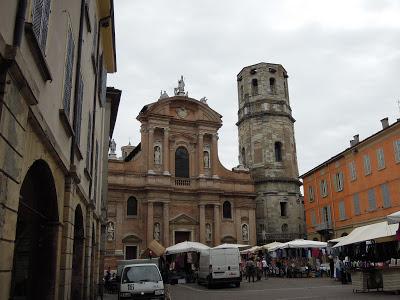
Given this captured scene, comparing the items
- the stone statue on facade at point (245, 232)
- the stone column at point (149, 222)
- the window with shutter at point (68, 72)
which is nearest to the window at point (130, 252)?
the stone column at point (149, 222)

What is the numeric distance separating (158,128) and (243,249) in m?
12.3

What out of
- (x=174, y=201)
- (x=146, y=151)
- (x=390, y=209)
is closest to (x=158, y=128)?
(x=146, y=151)

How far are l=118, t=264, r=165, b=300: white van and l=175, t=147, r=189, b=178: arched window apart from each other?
21.6 metres

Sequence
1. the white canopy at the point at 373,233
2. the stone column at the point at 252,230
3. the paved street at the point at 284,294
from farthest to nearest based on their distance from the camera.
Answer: the stone column at the point at 252,230, the white canopy at the point at 373,233, the paved street at the point at 284,294

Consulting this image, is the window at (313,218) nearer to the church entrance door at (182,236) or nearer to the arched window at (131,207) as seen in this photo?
the church entrance door at (182,236)

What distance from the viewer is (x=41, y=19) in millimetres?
5523

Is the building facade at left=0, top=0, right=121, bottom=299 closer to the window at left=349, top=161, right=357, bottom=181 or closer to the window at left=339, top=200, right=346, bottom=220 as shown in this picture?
the window at left=349, top=161, right=357, bottom=181

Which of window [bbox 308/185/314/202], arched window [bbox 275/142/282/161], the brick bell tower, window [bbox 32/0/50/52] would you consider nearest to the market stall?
window [bbox 32/0/50/52]

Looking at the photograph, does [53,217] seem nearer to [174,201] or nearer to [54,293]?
[54,293]

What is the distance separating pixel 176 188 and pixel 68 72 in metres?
27.4

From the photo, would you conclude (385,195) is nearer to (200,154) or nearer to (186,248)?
(186,248)

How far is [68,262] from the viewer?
833 centimetres

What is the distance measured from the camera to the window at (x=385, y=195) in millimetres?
26766

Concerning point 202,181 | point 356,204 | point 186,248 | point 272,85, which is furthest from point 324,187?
point 186,248
